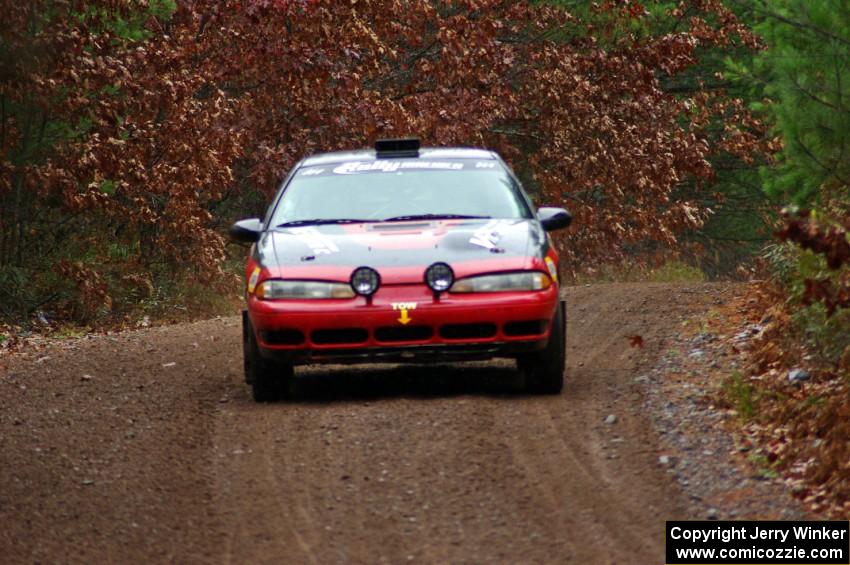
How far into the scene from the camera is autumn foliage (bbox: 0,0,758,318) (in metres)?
17.5

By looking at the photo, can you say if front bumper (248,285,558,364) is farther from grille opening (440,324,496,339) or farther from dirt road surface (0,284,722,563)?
dirt road surface (0,284,722,563)

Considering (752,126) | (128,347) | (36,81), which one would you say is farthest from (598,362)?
(752,126)

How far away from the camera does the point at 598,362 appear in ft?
39.3

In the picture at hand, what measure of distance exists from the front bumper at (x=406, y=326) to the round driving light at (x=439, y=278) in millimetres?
52

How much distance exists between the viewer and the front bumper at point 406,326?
984 centimetres

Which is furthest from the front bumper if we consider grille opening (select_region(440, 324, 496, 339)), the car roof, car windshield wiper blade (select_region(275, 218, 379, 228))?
the car roof

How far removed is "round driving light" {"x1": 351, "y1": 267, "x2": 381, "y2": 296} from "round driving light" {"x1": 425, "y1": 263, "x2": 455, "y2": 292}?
0.31 metres

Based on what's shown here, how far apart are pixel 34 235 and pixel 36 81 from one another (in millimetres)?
3115

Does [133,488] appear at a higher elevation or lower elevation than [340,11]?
lower

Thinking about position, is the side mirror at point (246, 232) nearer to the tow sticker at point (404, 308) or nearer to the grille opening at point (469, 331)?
the tow sticker at point (404, 308)

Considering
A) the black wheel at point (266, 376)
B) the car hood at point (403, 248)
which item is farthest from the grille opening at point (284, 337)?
the car hood at point (403, 248)

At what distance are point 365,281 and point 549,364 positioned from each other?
4.31 feet

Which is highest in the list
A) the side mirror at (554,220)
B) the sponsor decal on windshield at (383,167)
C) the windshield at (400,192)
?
the sponsor decal on windshield at (383,167)

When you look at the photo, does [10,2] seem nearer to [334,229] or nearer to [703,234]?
[334,229]
